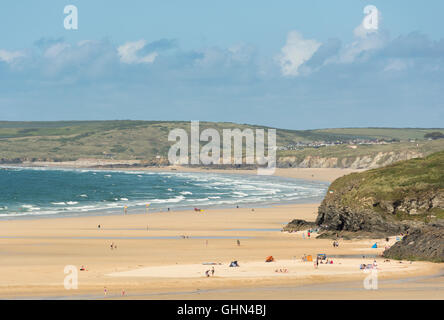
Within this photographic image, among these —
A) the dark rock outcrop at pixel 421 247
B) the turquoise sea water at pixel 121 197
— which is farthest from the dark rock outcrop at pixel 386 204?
the turquoise sea water at pixel 121 197

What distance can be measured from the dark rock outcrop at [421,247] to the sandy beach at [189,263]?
125 cm

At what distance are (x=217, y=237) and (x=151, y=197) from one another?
53432 mm

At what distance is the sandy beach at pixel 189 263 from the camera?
37562 mm

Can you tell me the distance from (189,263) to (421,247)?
16416 mm

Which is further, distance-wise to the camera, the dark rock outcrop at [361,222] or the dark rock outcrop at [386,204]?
the dark rock outcrop at [386,204]

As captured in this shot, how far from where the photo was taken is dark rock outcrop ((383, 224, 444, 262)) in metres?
47.1

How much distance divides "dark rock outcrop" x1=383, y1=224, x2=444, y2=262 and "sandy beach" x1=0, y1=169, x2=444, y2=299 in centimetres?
125

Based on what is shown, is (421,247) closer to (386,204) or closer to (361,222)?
(361,222)

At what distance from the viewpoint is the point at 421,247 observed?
48062mm

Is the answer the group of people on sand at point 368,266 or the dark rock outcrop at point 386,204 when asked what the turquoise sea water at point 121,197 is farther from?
the group of people on sand at point 368,266

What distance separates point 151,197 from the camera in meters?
117

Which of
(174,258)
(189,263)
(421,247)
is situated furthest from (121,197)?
(421,247)

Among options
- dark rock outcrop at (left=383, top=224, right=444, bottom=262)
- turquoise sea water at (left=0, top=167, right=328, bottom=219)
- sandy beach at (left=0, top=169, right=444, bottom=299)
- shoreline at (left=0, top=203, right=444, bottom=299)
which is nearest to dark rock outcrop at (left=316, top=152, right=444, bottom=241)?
sandy beach at (left=0, top=169, right=444, bottom=299)
